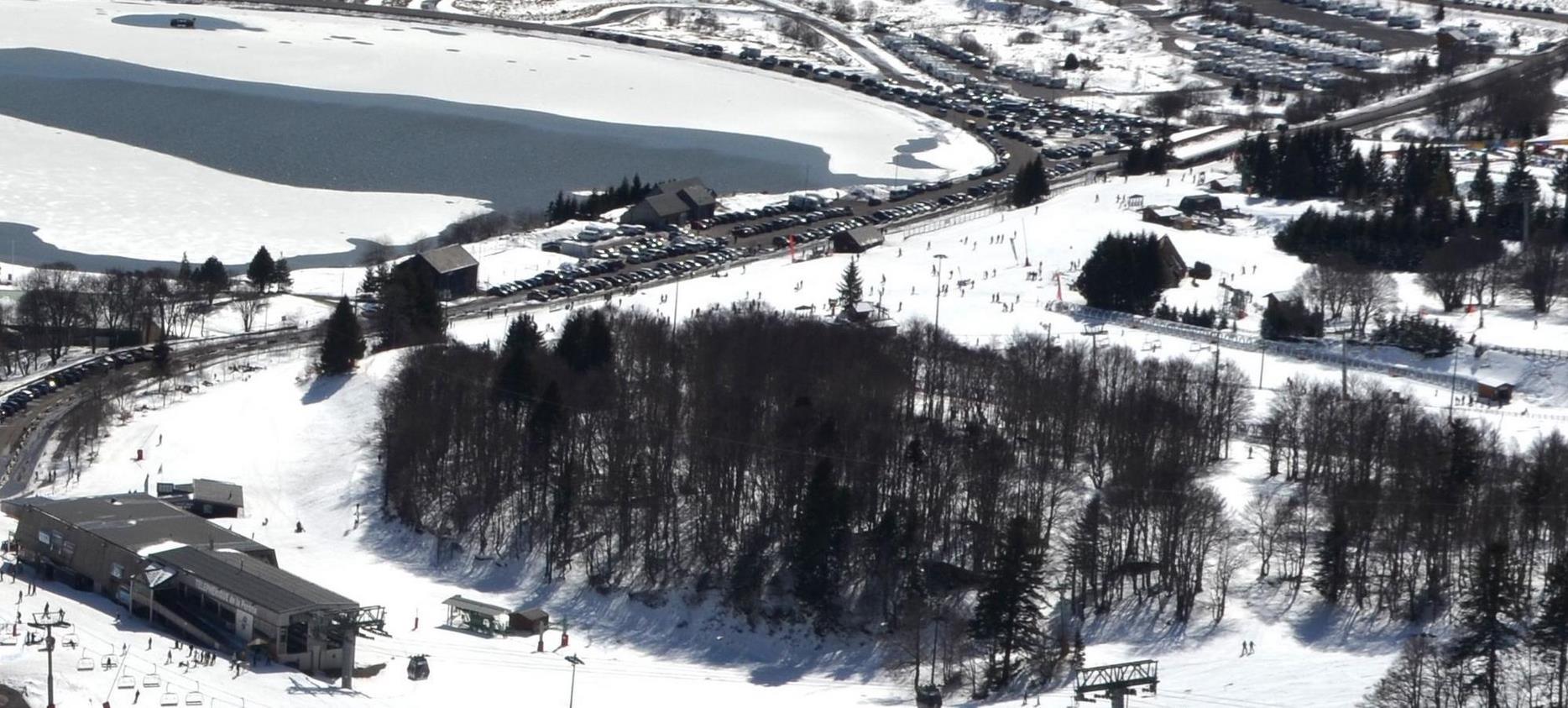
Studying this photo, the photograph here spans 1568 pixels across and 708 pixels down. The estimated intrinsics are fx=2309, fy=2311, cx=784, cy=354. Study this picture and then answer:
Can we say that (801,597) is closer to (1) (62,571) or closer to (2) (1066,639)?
(2) (1066,639)

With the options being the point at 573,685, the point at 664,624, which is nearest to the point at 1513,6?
the point at 664,624

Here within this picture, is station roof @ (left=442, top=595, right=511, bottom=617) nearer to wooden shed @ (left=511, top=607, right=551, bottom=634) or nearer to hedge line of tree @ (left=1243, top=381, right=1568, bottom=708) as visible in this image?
wooden shed @ (left=511, top=607, right=551, bottom=634)

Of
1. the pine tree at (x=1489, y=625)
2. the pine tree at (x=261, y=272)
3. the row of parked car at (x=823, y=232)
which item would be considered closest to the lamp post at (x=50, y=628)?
the pine tree at (x=1489, y=625)

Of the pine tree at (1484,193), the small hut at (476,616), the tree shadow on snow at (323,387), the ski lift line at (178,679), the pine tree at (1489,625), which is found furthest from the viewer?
the pine tree at (1484,193)

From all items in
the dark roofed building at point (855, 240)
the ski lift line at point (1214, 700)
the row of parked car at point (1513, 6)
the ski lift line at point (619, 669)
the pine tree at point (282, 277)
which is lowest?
the ski lift line at point (619, 669)

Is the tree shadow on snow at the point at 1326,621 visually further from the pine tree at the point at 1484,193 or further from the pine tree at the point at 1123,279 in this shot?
the pine tree at the point at 1484,193

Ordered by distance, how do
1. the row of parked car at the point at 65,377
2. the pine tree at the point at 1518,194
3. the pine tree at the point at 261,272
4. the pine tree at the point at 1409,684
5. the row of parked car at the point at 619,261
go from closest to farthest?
the pine tree at the point at 1409,684 → the row of parked car at the point at 65,377 → the pine tree at the point at 261,272 → the row of parked car at the point at 619,261 → the pine tree at the point at 1518,194

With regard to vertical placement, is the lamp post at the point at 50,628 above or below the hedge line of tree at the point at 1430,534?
below
